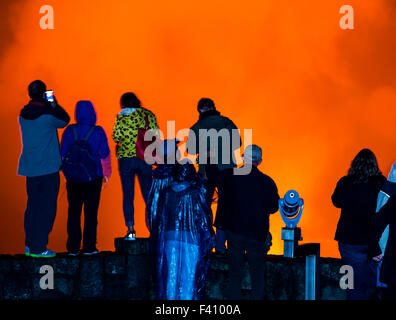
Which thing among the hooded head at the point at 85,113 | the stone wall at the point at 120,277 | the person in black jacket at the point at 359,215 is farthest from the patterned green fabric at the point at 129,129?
the person in black jacket at the point at 359,215

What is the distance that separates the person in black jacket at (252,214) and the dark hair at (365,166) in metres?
0.65

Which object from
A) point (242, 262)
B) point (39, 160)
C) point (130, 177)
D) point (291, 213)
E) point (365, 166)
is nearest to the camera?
point (365, 166)

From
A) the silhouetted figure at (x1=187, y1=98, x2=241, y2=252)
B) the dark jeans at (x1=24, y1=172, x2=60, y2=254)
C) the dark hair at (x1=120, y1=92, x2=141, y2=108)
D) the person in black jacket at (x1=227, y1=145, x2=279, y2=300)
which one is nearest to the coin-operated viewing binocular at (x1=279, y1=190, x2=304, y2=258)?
the person in black jacket at (x1=227, y1=145, x2=279, y2=300)

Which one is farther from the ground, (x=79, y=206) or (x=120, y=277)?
(x=79, y=206)

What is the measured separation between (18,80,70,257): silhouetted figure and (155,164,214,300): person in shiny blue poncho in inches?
54.1

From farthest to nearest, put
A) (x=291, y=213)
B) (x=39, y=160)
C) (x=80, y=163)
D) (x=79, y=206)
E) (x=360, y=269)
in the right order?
(x=79, y=206) → (x=80, y=163) → (x=39, y=160) → (x=291, y=213) → (x=360, y=269)

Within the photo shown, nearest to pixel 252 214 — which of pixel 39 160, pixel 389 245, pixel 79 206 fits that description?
pixel 389 245

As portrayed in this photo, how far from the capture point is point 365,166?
5441 millimetres

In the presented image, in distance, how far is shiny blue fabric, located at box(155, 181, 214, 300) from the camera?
18.1 feet

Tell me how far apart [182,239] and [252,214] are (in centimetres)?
58

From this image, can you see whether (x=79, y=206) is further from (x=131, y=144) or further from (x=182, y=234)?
(x=182, y=234)

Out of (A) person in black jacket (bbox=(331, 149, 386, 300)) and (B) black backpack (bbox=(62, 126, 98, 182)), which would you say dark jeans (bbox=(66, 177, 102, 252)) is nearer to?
(B) black backpack (bbox=(62, 126, 98, 182))

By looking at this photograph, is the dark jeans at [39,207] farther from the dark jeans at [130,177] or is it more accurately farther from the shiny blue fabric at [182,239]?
the shiny blue fabric at [182,239]
